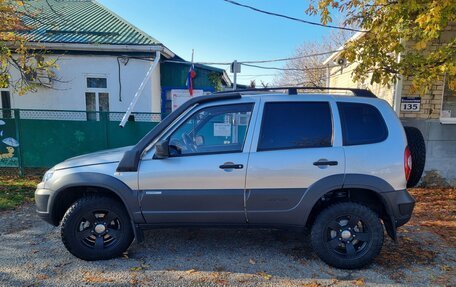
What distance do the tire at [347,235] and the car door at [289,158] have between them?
0.28 m

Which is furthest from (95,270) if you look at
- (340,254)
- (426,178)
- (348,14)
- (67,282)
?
(426,178)

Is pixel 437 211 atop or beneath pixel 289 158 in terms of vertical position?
beneath

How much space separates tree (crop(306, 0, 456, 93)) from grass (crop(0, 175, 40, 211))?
646 cm

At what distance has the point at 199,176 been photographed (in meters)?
3.31

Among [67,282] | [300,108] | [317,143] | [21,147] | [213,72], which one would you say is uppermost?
[213,72]

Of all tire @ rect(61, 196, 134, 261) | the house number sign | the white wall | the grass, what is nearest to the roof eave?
the white wall

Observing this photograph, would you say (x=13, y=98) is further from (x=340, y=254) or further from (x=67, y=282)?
(x=340, y=254)

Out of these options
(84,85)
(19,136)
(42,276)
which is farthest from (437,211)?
(84,85)

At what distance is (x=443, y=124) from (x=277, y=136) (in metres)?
5.75

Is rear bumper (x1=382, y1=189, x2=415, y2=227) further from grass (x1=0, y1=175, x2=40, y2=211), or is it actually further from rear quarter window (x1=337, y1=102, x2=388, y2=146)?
grass (x1=0, y1=175, x2=40, y2=211)

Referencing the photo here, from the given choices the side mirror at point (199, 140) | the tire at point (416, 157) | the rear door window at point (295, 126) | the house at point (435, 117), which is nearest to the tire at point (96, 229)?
the side mirror at point (199, 140)

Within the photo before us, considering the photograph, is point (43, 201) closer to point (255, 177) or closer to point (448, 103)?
point (255, 177)

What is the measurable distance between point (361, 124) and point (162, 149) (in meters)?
2.14

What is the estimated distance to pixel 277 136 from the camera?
3.37m
